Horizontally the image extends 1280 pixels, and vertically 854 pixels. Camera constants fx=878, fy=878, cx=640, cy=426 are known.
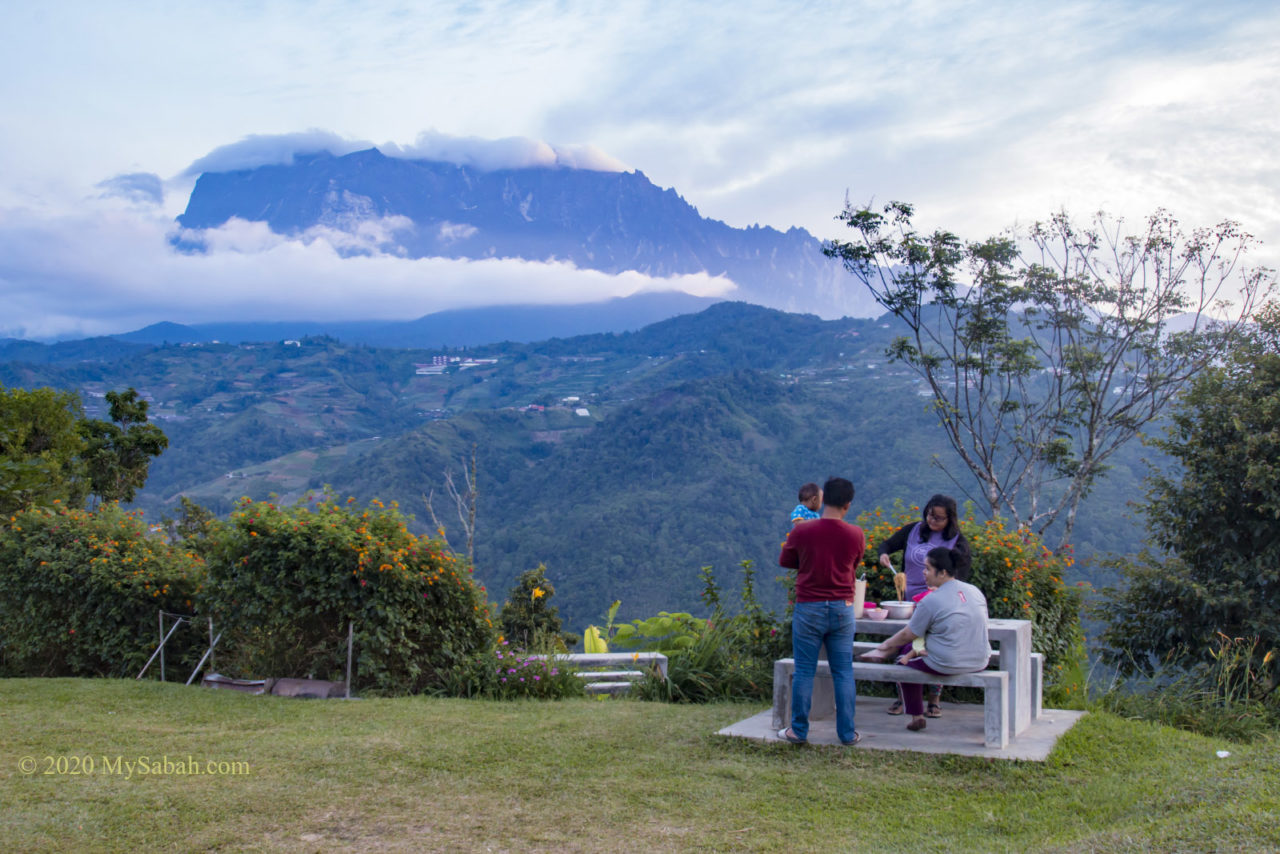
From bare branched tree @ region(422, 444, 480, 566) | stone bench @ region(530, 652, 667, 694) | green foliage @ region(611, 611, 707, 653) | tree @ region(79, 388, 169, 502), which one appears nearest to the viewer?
stone bench @ region(530, 652, 667, 694)

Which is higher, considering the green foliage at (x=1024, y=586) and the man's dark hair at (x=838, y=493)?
the man's dark hair at (x=838, y=493)

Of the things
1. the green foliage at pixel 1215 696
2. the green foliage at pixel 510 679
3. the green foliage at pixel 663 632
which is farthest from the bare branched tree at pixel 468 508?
the green foliage at pixel 1215 696

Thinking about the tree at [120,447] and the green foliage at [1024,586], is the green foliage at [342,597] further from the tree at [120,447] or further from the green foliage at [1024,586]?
the tree at [120,447]

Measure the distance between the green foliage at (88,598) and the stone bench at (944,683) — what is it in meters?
6.34

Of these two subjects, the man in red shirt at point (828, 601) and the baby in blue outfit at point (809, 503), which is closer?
the man in red shirt at point (828, 601)

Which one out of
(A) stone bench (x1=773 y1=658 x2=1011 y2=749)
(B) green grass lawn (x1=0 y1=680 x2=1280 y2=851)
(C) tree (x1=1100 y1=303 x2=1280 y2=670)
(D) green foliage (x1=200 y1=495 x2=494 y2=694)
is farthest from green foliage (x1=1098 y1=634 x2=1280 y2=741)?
(D) green foliage (x1=200 y1=495 x2=494 y2=694)

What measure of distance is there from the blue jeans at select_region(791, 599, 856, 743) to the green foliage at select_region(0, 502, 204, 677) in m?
6.57

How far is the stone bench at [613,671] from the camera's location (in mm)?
8648

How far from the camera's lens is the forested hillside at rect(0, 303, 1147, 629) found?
257 feet

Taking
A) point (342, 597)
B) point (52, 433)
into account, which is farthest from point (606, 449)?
point (342, 597)

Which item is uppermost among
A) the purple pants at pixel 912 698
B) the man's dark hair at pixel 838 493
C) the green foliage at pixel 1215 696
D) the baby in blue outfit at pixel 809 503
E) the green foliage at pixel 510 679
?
the man's dark hair at pixel 838 493

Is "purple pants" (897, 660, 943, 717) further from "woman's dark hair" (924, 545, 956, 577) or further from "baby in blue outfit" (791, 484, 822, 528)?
"baby in blue outfit" (791, 484, 822, 528)

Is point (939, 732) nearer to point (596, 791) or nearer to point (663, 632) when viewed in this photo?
point (596, 791)

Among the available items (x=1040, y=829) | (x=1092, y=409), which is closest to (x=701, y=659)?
(x=1040, y=829)
